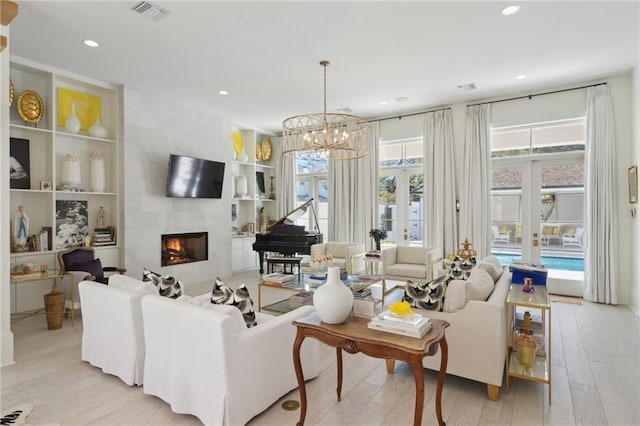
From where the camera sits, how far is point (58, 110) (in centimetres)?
520

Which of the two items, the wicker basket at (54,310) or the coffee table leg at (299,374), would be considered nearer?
the coffee table leg at (299,374)

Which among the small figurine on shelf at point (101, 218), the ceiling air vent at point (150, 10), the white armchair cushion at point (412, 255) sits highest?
the ceiling air vent at point (150, 10)

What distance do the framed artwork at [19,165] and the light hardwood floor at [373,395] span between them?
7.29 feet

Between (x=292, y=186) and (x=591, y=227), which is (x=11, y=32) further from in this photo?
(x=591, y=227)

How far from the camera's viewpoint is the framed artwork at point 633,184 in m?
4.69

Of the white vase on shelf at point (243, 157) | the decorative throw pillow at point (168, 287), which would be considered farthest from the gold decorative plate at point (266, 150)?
the decorative throw pillow at point (168, 287)

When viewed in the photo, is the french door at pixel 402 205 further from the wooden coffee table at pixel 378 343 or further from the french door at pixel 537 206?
the wooden coffee table at pixel 378 343

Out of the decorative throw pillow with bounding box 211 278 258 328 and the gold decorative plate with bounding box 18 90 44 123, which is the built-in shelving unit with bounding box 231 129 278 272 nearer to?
the gold decorative plate with bounding box 18 90 44 123

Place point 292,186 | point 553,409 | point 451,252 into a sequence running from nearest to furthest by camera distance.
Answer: point 553,409, point 451,252, point 292,186

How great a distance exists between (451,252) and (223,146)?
5032 mm

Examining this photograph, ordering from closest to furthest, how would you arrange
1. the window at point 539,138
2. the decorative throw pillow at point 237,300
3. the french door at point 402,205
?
1. the decorative throw pillow at point 237,300
2. the window at point 539,138
3. the french door at point 402,205

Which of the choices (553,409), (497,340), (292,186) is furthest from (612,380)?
(292,186)

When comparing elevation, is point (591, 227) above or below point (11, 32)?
below

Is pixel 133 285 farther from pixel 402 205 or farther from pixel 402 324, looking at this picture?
pixel 402 205
